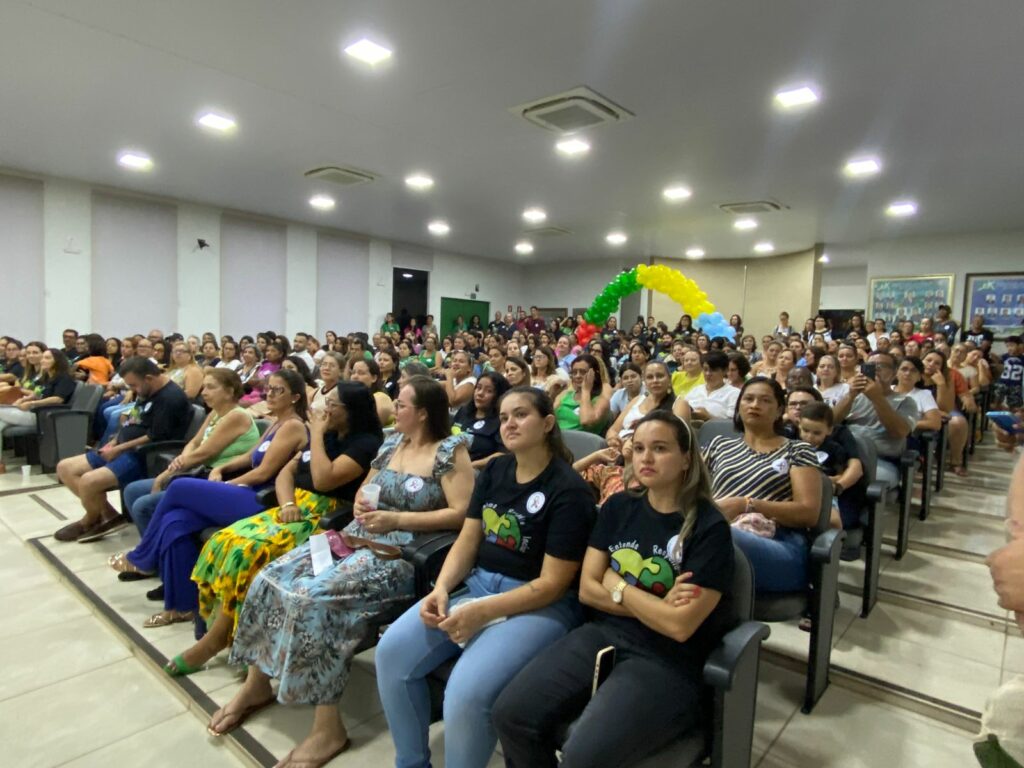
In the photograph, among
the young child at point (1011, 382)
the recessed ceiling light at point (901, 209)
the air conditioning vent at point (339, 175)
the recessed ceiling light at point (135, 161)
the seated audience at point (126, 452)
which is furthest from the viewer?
the recessed ceiling light at point (901, 209)

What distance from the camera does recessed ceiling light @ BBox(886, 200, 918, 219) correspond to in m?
7.82

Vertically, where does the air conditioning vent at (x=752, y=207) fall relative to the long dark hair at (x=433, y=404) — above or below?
above

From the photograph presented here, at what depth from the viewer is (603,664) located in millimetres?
1404

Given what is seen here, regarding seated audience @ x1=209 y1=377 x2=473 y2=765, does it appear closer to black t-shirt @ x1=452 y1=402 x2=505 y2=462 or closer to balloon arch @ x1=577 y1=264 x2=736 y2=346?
black t-shirt @ x1=452 y1=402 x2=505 y2=462

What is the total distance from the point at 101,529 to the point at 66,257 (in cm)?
650

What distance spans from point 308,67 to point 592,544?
13.8 feet

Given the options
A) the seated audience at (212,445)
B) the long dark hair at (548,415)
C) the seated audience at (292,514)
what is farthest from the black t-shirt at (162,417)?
the long dark hair at (548,415)

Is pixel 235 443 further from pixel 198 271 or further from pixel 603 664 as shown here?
pixel 198 271

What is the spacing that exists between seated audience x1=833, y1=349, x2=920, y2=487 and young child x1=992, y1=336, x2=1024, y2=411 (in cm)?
440

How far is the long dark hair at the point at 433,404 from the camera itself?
2172mm

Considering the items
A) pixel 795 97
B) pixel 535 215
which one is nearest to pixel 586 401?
pixel 795 97

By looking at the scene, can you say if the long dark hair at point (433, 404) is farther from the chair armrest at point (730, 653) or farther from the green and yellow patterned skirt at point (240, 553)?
the chair armrest at point (730, 653)

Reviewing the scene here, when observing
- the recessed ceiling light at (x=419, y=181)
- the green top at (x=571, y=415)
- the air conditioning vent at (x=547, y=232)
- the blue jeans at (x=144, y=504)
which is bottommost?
the blue jeans at (x=144, y=504)

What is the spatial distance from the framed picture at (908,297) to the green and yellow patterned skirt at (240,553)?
10927 mm
